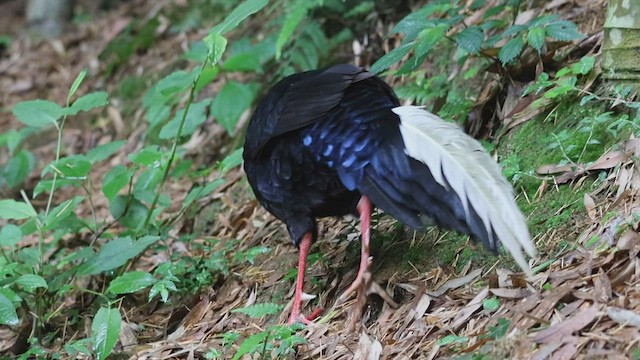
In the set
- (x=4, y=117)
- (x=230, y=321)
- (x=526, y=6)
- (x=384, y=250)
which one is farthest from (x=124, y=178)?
(x=4, y=117)

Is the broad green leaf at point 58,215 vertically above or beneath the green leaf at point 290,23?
beneath

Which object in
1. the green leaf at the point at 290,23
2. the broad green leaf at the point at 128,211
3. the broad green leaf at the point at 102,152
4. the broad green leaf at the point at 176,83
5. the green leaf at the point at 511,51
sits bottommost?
the broad green leaf at the point at 128,211

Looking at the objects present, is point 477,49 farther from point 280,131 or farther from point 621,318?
point 621,318

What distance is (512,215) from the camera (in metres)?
2.58

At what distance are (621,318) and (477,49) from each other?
1.62m

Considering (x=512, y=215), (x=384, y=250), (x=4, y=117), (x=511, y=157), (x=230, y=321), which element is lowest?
(x=4, y=117)

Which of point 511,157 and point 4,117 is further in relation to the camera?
point 4,117

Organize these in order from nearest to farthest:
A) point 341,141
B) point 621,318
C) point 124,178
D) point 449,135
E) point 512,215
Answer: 1. point 621,318
2. point 512,215
3. point 449,135
4. point 341,141
5. point 124,178

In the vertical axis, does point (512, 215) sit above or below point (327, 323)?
above

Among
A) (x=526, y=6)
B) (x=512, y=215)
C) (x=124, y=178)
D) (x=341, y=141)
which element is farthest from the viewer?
(x=526, y=6)

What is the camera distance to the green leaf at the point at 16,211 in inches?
143

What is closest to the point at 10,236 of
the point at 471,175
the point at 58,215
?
the point at 58,215

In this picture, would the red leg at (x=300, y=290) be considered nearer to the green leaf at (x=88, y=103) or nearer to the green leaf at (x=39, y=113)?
the green leaf at (x=88, y=103)

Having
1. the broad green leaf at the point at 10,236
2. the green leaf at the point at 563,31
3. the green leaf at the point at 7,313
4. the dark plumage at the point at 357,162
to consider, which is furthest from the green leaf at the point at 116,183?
the green leaf at the point at 563,31
